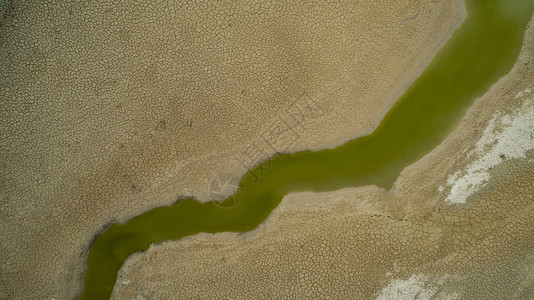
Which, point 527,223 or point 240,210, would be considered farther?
point 240,210

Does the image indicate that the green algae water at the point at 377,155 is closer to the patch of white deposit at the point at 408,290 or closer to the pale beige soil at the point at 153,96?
the pale beige soil at the point at 153,96

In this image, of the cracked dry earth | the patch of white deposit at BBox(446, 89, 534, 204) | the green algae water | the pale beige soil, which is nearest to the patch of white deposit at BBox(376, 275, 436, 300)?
the cracked dry earth

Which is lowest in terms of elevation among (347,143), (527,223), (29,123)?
(527,223)

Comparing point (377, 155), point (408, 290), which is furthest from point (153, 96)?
point (408, 290)

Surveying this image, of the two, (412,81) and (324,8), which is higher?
(324,8)

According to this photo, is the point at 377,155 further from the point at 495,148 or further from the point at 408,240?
the point at 495,148

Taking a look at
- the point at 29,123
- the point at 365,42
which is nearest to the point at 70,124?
the point at 29,123

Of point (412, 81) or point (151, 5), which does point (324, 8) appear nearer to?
point (412, 81)

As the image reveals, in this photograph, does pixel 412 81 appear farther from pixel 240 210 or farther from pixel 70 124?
pixel 70 124
